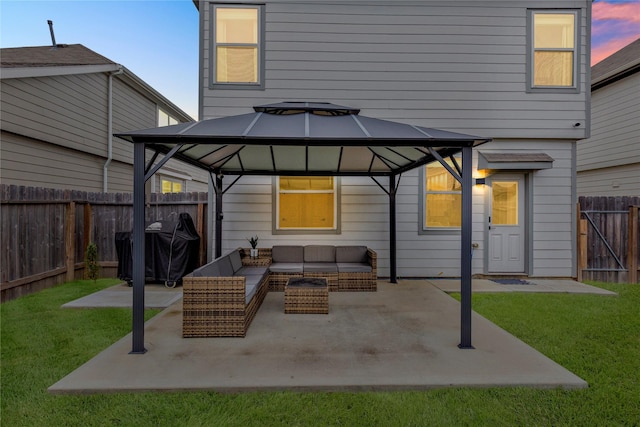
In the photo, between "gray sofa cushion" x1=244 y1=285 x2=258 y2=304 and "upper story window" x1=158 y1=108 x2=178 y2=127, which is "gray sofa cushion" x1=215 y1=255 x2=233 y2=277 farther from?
"upper story window" x1=158 y1=108 x2=178 y2=127

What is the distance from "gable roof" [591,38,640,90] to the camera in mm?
9008

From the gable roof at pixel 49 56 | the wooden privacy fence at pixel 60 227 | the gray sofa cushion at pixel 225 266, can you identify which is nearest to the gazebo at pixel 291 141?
the gray sofa cushion at pixel 225 266

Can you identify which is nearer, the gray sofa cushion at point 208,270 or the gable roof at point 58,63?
the gray sofa cushion at point 208,270

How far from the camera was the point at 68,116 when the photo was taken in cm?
830

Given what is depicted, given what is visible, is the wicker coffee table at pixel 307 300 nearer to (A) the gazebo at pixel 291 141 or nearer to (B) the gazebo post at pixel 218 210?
(A) the gazebo at pixel 291 141

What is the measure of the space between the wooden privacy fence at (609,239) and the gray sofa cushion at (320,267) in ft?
17.4

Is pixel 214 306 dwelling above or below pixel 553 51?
below

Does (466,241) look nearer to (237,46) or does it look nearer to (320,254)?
(320,254)

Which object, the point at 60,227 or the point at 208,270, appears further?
the point at 60,227

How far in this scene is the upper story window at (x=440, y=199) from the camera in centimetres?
676

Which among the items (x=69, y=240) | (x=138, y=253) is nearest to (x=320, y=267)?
(x=138, y=253)

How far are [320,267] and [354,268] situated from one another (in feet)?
2.07

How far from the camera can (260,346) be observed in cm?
341

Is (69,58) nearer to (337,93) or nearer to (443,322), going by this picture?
(337,93)
